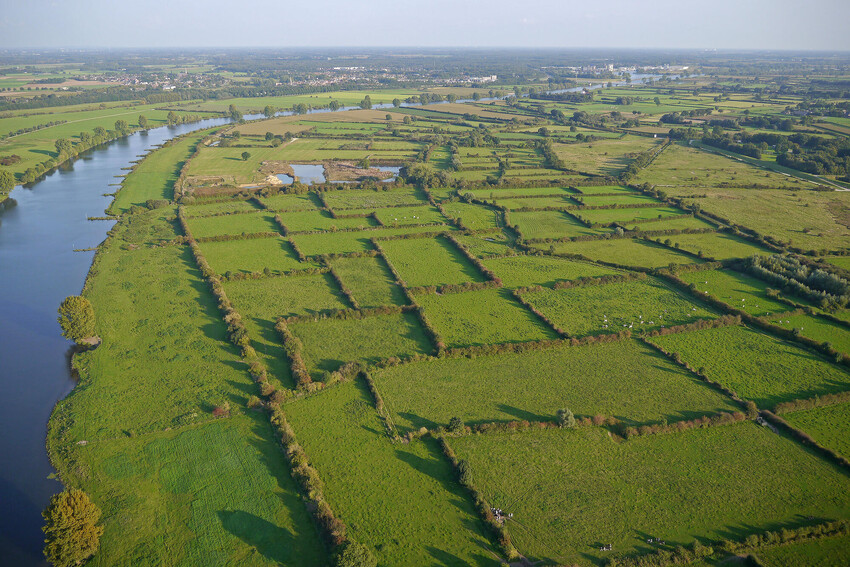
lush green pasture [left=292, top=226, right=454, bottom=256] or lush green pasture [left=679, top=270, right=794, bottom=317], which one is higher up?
lush green pasture [left=292, top=226, right=454, bottom=256]

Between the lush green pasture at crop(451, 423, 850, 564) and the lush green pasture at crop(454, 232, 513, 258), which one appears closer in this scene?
the lush green pasture at crop(451, 423, 850, 564)

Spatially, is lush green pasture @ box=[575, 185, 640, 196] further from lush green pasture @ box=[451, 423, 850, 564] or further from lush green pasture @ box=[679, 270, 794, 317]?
lush green pasture @ box=[451, 423, 850, 564]

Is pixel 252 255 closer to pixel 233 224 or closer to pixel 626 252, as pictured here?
pixel 233 224

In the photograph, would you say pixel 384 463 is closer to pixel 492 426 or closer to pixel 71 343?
pixel 492 426

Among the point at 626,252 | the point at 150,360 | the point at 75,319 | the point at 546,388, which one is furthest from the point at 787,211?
the point at 75,319

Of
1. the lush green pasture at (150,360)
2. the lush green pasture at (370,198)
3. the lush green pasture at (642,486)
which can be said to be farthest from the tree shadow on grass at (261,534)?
the lush green pasture at (370,198)

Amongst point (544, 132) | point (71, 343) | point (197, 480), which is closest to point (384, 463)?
point (197, 480)

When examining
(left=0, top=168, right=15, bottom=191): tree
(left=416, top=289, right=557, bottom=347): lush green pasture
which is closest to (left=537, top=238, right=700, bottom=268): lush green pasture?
(left=416, top=289, right=557, bottom=347): lush green pasture
